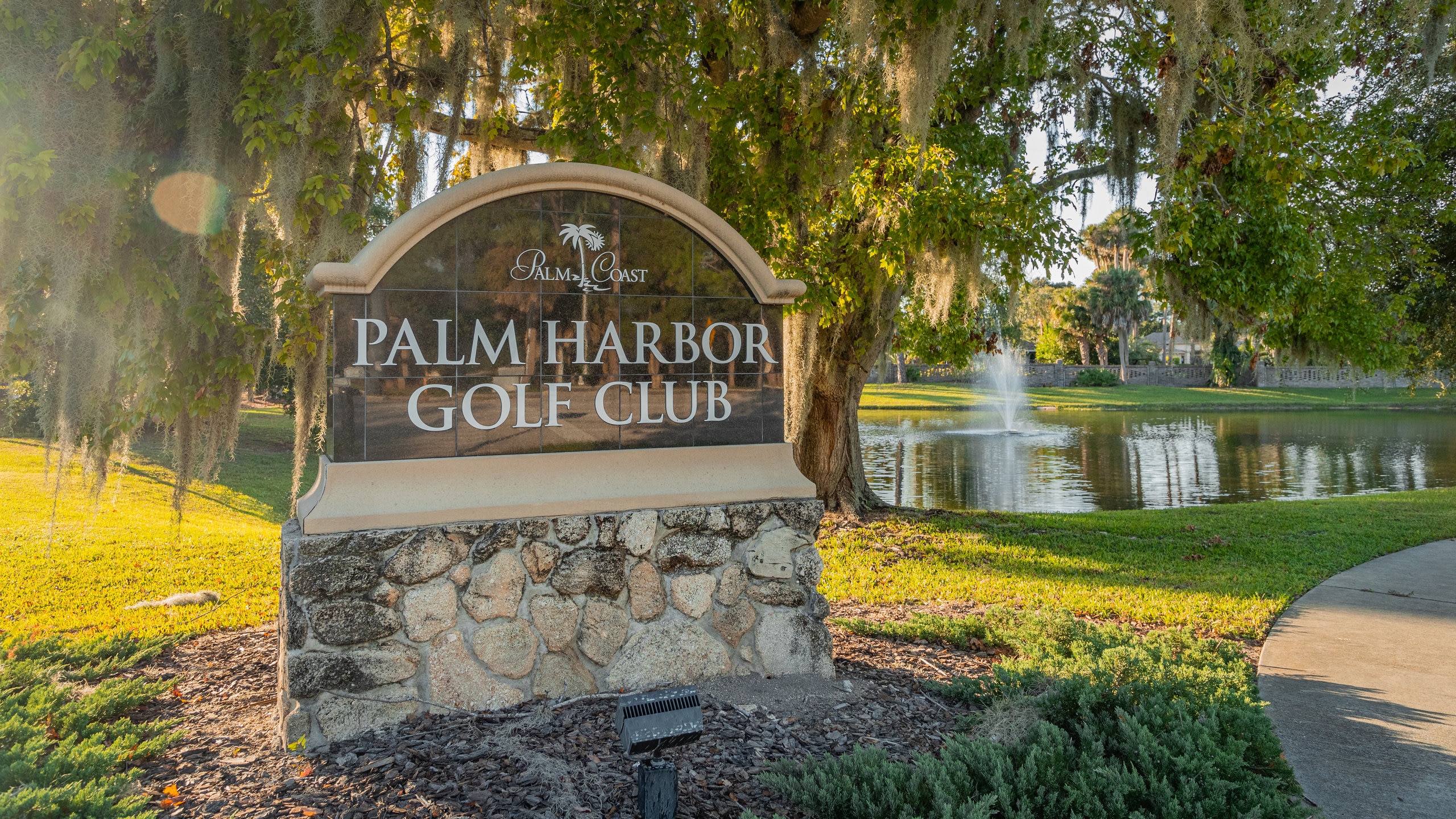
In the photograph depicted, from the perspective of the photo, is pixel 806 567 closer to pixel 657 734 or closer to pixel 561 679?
pixel 561 679

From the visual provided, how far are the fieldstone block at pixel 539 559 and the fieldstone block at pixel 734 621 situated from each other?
77 cm

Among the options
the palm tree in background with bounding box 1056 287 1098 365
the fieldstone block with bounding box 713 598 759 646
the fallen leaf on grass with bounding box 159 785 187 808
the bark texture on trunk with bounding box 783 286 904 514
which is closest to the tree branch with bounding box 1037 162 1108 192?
the bark texture on trunk with bounding box 783 286 904 514

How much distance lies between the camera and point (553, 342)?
3633 millimetres

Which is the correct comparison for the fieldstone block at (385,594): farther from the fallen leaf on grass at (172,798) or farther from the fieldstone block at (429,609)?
the fallen leaf on grass at (172,798)

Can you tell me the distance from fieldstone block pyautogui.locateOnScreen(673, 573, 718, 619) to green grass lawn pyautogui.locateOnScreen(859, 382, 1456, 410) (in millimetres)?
29175

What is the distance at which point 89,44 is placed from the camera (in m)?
3.68

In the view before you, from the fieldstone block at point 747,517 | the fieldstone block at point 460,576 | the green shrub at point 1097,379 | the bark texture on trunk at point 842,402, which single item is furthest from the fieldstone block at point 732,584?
the green shrub at point 1097,379

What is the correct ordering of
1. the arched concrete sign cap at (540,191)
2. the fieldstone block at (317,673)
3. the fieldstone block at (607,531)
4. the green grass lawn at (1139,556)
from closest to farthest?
the fieldstone block at (317,673), the arched concrete sign cap at (540,191), the fieldstone block at (607,531), the green grass lawn at (1139,556)

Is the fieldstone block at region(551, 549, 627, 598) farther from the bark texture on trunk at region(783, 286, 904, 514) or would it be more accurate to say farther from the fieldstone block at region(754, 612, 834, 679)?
the bark texture on trunk at region(783, 286, 904, 514)

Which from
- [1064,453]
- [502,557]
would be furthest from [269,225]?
[1064,453]

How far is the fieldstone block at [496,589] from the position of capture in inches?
131

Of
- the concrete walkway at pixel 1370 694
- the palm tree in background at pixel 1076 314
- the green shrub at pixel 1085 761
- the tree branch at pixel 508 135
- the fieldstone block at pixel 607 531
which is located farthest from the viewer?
the palm tree in background at pixel 1076 314

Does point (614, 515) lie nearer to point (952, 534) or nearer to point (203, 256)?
point (203, 256)

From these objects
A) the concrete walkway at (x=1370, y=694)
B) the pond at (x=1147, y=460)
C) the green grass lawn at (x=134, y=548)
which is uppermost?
the green grass lawn at (x=134, y=548)
